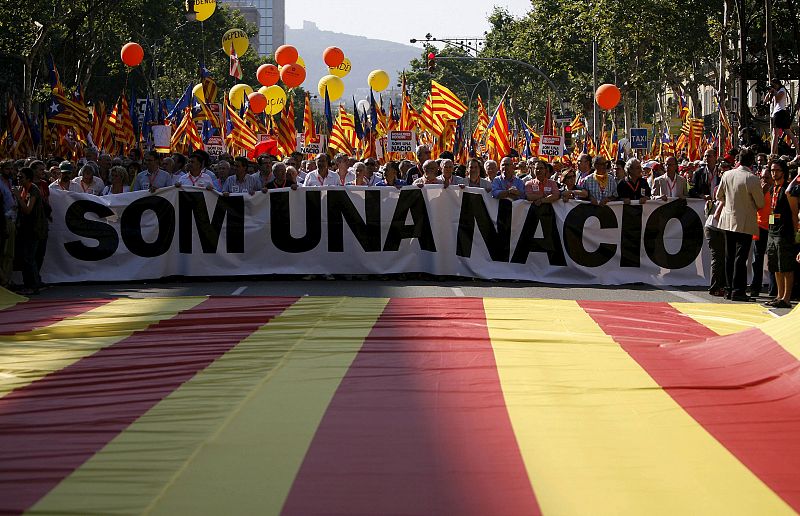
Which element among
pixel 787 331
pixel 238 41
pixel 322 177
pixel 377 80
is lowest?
pixel 787 331

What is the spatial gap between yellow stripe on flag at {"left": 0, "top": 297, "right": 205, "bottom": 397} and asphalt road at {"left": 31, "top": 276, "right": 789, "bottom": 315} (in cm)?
230

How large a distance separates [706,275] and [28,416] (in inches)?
449

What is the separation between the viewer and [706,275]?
54.0 feet

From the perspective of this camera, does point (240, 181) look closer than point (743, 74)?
Yes

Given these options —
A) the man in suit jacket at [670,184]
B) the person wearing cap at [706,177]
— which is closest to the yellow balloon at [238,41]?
the person wearing cap at [706,177]

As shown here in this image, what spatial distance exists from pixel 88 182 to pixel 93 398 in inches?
448

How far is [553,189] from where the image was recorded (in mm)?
16875

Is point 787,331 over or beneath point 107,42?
beneath

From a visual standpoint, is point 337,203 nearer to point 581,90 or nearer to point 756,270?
point 756,270

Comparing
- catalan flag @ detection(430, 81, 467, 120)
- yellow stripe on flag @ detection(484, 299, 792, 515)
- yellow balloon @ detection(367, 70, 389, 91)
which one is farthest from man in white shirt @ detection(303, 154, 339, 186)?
yellow balloon @ detection(367, 70, 389, 91)

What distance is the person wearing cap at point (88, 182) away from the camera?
18047 millimetres

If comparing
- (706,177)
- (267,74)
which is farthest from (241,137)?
(706,177)

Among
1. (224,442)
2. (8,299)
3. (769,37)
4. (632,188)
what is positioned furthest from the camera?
(769,37)

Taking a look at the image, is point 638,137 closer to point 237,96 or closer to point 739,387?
point 237,96
